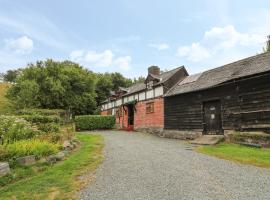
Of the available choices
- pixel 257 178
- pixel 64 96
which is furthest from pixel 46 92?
pixel 257 178

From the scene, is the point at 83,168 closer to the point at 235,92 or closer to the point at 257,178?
the point at 257,178

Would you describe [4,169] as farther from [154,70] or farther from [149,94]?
[154,70]

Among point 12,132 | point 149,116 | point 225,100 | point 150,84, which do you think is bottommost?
point 12,132

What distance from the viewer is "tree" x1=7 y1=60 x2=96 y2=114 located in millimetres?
33719

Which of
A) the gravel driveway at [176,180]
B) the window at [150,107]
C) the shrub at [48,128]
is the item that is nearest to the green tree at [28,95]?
the window at [150,107]

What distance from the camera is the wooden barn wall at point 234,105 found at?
1453cm

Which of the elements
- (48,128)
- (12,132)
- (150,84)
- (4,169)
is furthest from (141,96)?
(4,169)

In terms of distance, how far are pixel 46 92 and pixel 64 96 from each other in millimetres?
2599

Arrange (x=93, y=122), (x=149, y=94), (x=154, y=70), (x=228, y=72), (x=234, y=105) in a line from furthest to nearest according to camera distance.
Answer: (x=154, y=70) < (x=93, y=122) < (x=149, y=94) < (x=228, y=72) < (x=234, y=105)

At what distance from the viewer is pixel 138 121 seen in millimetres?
28172

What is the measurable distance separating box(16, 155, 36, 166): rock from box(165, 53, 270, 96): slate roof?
1306 cm

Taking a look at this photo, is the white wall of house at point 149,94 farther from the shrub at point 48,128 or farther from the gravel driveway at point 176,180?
the gravel driveway at point 176,180

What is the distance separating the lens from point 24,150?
908 centimetres

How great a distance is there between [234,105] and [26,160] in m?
13.3
